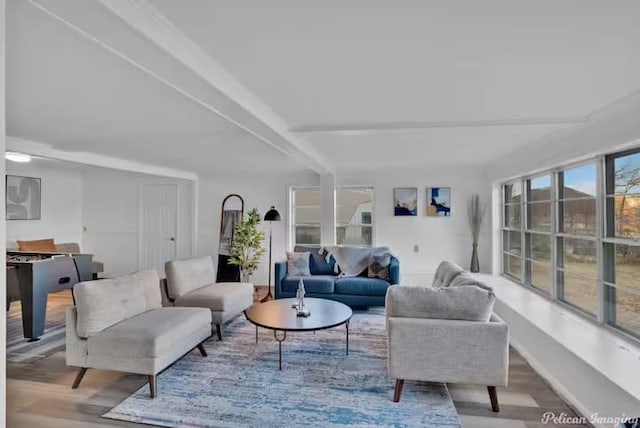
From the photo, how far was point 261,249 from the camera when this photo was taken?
613 cm

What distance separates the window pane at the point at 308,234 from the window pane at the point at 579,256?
3.71 m

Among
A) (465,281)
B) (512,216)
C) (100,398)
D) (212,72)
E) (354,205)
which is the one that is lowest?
(100,398)

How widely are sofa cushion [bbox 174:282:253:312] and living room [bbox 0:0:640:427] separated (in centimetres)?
35

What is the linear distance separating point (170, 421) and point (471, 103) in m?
2.96

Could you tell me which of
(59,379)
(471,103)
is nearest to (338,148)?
(471,103)

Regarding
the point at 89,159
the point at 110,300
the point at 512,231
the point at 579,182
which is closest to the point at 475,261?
the point at 512,231

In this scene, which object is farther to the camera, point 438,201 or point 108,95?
point 438,201

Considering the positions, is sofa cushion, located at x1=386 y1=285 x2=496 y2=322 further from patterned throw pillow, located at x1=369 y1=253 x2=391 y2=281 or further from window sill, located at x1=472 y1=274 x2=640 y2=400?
patterned throw pillow, located at x1=369 y1=253 x2=391 y2=281

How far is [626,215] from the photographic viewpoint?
→ 271 centimetres

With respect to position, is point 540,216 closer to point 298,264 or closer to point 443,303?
point 443,303

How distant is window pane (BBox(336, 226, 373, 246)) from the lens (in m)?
→ 6.03

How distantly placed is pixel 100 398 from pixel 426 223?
4.82 m

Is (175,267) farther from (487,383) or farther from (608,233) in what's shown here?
(608,233)

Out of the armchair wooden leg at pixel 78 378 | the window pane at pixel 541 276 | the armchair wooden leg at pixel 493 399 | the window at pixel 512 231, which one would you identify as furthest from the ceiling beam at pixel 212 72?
the window at pixel 512 231
